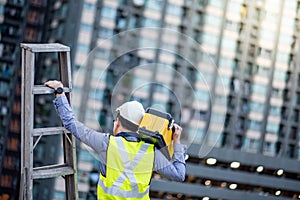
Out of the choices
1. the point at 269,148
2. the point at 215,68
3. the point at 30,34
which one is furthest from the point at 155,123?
the point at 269,148

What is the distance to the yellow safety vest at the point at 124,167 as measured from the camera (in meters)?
2.03

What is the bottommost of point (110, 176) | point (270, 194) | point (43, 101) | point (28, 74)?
point (270, 194)

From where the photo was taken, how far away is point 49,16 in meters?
4.96

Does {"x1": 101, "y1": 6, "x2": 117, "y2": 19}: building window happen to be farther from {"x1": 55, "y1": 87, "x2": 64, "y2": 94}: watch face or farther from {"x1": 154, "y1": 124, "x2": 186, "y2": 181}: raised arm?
{"x1": 154, "y1": 124, "x2": 186, "y2": 181}: raised arm

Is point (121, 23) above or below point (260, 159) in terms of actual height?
above

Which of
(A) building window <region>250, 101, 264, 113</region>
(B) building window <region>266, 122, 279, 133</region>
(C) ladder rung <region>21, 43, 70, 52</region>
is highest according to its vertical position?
(C) ladder rung <region>21, 43, 70, 52</region>

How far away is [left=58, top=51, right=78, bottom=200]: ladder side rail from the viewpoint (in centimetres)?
245

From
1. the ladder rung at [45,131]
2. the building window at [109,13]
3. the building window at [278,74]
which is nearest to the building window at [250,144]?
the building window at [278,74]

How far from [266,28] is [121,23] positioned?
109 cm

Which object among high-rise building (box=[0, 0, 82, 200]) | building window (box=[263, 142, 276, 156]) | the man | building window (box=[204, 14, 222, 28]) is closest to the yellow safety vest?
the man

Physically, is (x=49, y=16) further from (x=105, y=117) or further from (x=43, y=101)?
(x=105, y=117)

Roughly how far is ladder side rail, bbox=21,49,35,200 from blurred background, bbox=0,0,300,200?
5.80ft

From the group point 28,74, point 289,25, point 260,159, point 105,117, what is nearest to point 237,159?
point 260,159

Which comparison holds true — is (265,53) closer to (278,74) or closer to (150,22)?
(278,74)
